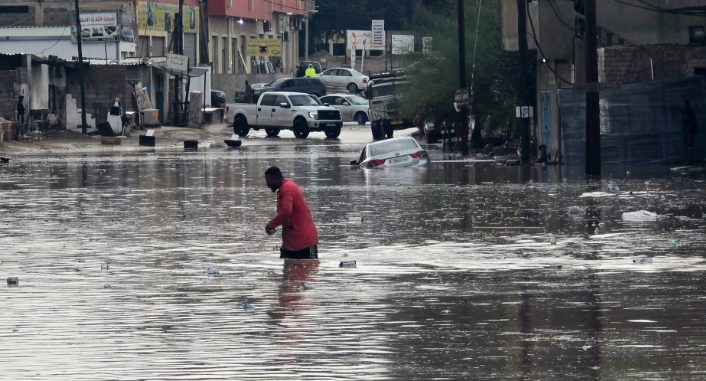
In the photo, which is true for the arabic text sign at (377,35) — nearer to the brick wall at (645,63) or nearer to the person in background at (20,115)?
the person in background at (20,115)

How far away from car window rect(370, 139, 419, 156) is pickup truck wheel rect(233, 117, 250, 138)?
2455cm

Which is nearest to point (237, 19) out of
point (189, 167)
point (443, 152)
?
point (443, 152)

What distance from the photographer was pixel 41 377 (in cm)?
916

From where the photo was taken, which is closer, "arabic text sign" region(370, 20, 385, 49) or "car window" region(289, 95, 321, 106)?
"car window" region(289, 95, 321, 106)

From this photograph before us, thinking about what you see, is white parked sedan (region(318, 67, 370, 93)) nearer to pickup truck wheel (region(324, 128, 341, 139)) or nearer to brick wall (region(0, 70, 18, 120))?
pickup truck wheel (region(324, 128, 341, 139))

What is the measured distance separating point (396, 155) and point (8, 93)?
22941 mm

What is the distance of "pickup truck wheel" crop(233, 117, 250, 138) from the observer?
6191 centimetres

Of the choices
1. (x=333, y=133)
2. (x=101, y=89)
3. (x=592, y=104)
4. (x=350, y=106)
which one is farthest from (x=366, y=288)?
(x=350, y=106)

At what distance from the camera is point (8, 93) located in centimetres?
5431

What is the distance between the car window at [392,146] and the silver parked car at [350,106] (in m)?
31.0

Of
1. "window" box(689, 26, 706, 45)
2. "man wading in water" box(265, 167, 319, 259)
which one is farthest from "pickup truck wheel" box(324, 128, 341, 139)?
"man wading in water" box(265, 167, 319, 259)

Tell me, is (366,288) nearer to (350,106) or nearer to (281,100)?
(281,100)

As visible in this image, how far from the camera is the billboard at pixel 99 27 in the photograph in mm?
70750

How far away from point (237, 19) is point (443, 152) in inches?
2081
